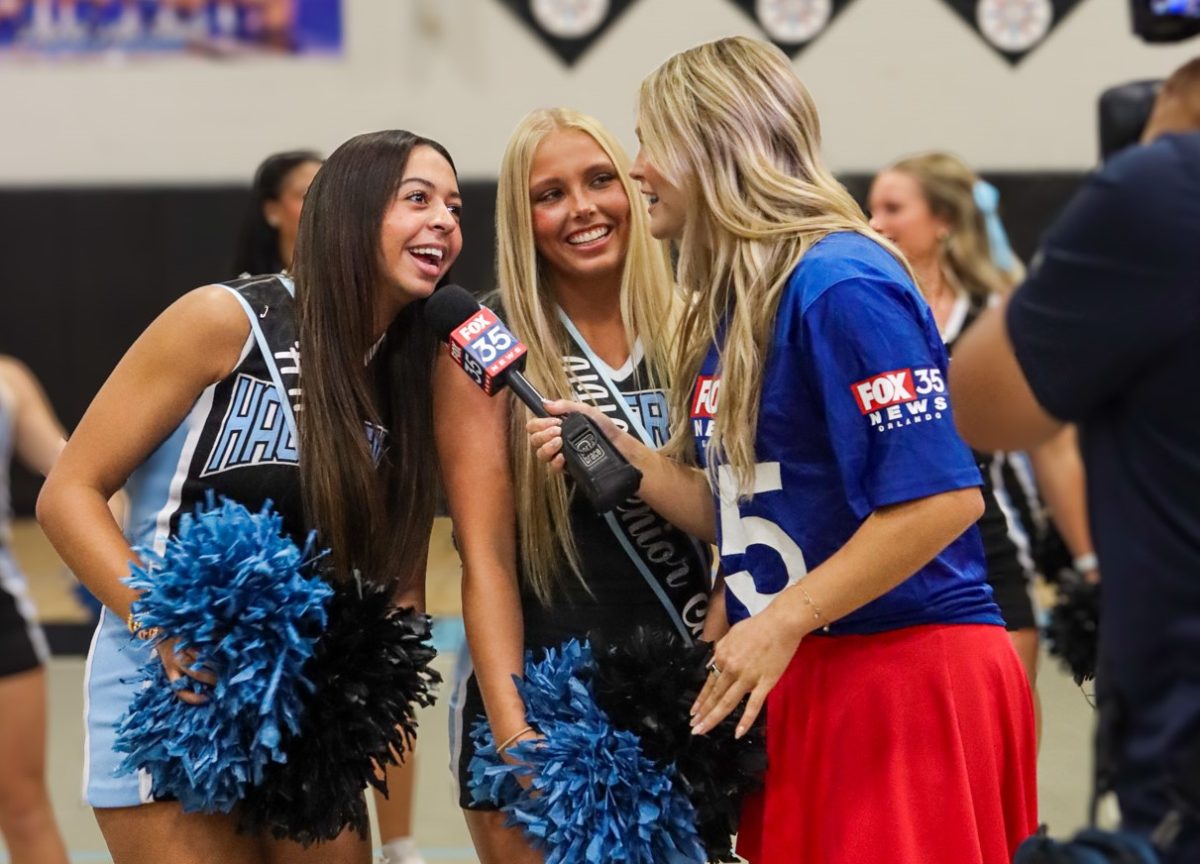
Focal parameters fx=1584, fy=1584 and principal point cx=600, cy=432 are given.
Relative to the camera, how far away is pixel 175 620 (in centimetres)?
216

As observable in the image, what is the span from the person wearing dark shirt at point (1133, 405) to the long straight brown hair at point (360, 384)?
3.62 ft

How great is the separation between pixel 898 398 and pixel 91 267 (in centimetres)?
874

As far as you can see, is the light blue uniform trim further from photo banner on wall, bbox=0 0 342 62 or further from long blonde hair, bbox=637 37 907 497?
photo banner on wall, bbox=0 0 342 62

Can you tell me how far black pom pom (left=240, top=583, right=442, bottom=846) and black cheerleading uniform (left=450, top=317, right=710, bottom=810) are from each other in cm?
34

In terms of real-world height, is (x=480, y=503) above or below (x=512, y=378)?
below

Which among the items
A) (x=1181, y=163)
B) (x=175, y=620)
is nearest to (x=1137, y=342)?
(x=1181, y=163)

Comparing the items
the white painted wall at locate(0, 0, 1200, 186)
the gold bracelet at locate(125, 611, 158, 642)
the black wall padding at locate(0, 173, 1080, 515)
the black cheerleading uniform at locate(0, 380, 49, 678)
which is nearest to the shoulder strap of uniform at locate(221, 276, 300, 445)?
the gold bracelet at locate(125, 611, 158, 642)

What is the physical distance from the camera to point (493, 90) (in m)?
9.95

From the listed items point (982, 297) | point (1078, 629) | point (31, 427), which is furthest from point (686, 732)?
point (982, 297)

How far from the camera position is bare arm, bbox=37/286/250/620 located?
2.29m

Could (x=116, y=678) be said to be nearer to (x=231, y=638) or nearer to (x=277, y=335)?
(x=231, y=638)

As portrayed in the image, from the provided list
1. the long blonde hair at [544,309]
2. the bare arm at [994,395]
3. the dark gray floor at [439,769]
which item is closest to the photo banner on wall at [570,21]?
the dark gray floor at [439,769]

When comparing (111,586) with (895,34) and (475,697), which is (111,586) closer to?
(475,697)

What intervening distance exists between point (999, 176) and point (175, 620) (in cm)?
819
